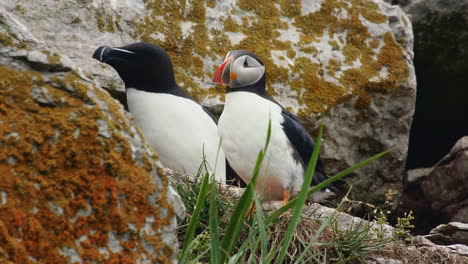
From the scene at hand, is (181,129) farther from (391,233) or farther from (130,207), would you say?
(130,207)

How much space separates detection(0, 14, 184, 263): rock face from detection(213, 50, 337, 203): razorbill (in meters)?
2.28

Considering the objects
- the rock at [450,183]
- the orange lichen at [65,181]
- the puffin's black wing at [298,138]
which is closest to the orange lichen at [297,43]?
the puffin's black wing at [298,138]

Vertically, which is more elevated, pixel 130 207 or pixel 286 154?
pixel 130 207

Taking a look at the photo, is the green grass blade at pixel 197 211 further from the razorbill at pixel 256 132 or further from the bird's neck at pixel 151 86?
the bird's neck at pixel 151 86

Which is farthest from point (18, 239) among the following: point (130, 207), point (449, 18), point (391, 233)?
point (449, 18)

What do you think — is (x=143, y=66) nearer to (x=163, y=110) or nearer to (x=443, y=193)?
(x=163, y=110)

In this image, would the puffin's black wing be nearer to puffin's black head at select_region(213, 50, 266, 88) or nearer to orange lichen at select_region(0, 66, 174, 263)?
puffin's black head at select_region(213, 50, 266, 88)

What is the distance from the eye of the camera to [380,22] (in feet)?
20.7

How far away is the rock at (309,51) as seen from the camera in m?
5.30

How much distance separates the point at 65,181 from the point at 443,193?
18.0 ft

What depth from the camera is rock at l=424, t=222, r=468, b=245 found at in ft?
15.1

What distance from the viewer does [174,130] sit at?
446 centimetres

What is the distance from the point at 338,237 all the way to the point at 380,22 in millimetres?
3497

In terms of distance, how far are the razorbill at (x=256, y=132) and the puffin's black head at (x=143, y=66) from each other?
449 millimetres
